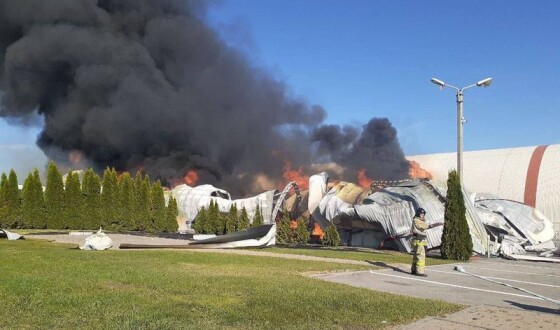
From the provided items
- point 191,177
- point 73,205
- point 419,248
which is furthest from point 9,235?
point 191,177

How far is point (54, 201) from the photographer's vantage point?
94.6ft

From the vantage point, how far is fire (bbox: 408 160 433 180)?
32.8 m

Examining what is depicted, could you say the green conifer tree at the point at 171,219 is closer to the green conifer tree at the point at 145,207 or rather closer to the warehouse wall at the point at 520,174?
the green conifer tree at the point at 145,207

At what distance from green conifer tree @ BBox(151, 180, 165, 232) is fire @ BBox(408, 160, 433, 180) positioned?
49.6 ft

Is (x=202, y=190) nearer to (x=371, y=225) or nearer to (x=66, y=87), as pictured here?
(x=371, y=225)

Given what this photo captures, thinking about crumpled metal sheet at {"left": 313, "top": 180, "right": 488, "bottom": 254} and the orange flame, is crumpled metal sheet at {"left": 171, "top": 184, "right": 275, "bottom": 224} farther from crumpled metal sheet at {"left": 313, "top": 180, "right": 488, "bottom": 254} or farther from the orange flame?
crumpled metal sheet at {"left": 313, "top": 180, "right": 488, "bottom": 254}

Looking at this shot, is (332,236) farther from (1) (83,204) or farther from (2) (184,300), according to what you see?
(1) (83,204)

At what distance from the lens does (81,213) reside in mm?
29000

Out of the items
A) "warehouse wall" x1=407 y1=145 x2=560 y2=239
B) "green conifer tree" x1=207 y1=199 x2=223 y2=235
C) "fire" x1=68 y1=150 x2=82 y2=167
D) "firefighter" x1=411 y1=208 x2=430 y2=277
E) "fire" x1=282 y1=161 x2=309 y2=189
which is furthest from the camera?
"fire" x1=68 y1=150 x2=82 y2=167

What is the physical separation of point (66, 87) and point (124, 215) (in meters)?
18.2

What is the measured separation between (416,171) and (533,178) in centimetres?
705

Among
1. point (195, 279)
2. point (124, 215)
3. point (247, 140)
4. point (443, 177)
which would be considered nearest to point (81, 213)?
point (124, 215)

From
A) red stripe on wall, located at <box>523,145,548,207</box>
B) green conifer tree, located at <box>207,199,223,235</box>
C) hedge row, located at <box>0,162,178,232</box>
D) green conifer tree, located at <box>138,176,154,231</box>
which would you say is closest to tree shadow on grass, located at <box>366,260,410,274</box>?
green conifer tree, located at <box>207,199,223,235</box>

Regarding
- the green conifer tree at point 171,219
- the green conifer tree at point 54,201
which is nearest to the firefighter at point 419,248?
the green conifer tree at point 171,219
